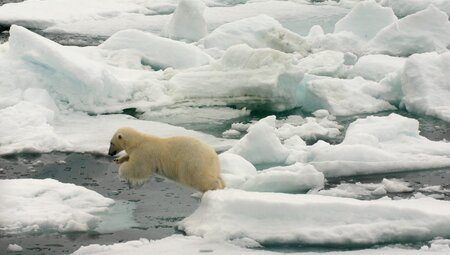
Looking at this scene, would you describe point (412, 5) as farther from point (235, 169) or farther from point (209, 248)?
point (209, 248)

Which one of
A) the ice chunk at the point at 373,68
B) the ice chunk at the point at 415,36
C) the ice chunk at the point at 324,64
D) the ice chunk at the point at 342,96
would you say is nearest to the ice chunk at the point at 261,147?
the ice chunk at the point at 342,96

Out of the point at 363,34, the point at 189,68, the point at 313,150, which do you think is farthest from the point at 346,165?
the point at 363,34

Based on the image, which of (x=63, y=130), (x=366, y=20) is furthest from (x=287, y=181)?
(x=366, y=20)

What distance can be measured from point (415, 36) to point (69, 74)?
5554mm

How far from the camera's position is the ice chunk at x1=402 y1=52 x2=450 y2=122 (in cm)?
935

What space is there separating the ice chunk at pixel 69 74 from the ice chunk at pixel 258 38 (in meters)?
2.94

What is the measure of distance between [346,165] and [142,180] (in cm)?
175

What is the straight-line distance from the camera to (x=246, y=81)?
9734 millimetres

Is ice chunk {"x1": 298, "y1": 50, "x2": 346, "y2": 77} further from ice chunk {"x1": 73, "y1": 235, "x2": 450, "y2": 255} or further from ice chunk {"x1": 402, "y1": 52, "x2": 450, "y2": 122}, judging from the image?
ice chunk {"x1": 73, "y1": 235, "x2": 450, "y2": 255}

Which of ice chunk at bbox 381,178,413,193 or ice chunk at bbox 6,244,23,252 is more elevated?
ice chunk at bbox 381,178,413,193

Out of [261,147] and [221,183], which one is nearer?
[221,183]

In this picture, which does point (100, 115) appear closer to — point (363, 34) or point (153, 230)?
point (153, 230)

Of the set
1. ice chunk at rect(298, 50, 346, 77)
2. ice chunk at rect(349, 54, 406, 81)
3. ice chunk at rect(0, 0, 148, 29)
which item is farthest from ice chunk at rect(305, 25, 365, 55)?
ice chunk at rect(0, 0, 148, 29)

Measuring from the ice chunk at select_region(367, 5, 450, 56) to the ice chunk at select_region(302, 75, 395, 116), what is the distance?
267 centimetres
